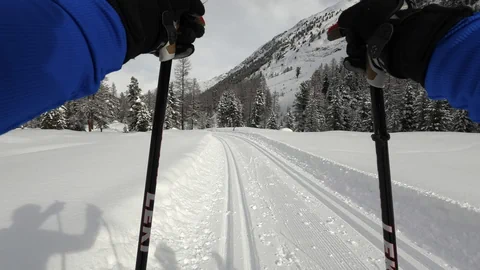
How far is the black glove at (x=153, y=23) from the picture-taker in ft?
3.59

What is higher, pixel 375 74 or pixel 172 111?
pixel 172 111

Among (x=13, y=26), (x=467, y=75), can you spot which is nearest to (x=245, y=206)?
(x=467, y=75)

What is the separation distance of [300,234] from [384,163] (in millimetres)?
2588

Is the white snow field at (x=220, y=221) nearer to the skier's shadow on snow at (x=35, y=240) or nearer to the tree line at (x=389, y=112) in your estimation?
the skier's shadow on snow at (x=35, y=240)

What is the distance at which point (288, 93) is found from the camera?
108 meters

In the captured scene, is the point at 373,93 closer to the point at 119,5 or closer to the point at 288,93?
the point at 119,5

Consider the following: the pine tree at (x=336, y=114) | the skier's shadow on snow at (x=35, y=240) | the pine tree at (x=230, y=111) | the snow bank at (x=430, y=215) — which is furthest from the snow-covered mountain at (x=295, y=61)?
the skier's shadow on snow at (x=35, y=240)

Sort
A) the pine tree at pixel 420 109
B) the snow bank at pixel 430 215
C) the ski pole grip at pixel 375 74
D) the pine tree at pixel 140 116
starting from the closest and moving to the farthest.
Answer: the ski pole grip at pixel 375 74, the snow bank at pixel 430 215, the pine tree at pixel 140 116, the pine tree at pixel 420 109

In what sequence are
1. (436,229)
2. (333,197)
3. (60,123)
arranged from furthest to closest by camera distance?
(60,123)
(333,197)
(436,229)

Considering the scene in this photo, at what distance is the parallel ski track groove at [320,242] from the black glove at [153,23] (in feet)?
10.1

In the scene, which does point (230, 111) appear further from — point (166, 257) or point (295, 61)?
point (295, 61)

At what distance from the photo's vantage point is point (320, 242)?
3.65m

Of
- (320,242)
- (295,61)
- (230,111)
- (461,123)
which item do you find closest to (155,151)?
(320,242)

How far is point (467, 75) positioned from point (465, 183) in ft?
20.5
